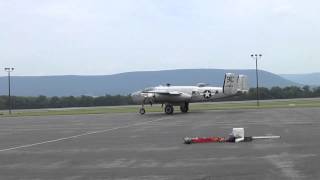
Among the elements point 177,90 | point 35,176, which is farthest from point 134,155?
point 177,90

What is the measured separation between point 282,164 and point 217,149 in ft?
14.5

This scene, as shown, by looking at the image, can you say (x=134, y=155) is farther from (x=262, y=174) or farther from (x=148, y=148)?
(x=262, y=174)

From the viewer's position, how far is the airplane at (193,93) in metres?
53.7

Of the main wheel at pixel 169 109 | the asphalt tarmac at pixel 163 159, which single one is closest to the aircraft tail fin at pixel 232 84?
the main wheel at pixel 169 109

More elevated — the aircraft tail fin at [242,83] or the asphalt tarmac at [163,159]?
the aircraft tail fin at [242,83]

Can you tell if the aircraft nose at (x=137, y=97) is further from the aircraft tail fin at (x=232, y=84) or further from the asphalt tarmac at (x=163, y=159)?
the asphalt tarmac at (x=163, y=159)

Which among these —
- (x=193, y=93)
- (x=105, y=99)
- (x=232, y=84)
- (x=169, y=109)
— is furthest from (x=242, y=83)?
(x=105, y=99)

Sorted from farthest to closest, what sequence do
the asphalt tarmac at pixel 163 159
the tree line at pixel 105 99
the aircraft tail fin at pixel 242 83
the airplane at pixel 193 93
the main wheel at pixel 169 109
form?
the tree line at pixel 105 99, the aircraft tail fin at pixel 242 83, the airplane at pixel 193 93, the main wheel at pixel 169 109, the asphalt tarmac at pixel 163 159

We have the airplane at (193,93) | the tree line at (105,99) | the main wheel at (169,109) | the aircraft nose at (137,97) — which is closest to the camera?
the main wheel at (169,109)

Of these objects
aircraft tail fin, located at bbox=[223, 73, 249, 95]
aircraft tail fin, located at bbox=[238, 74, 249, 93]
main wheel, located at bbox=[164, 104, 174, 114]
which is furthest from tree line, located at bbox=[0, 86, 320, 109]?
aircraft tail fin, located at bbox=[223, 73, 249, 95]

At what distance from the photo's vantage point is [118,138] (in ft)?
82.2

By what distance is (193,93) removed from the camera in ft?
179

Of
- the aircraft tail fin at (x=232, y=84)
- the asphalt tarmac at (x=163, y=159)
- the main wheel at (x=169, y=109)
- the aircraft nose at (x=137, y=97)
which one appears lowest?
the asphalt tarmac at (x=163, y=159)

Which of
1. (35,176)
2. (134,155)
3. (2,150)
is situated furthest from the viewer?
(2,150)
